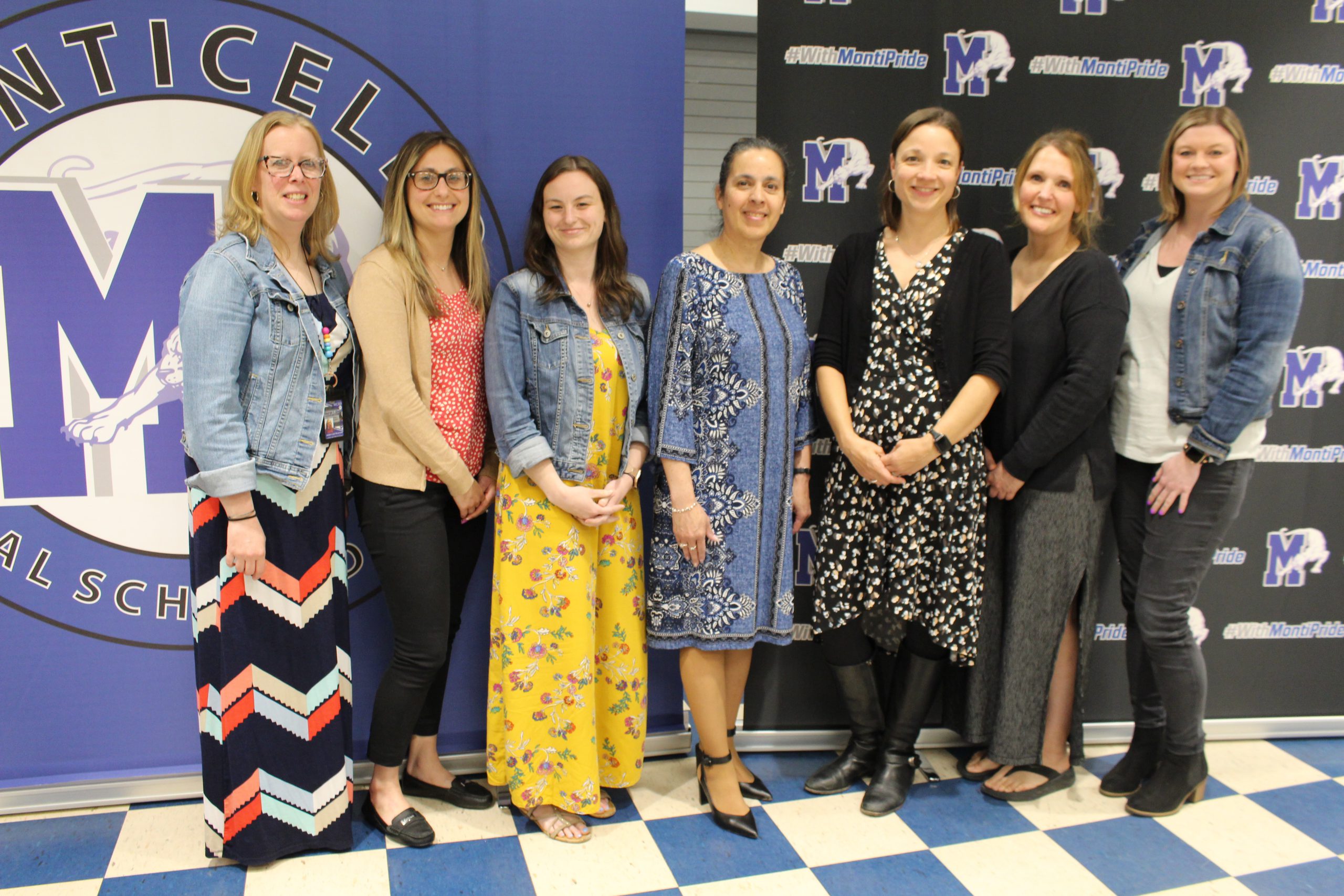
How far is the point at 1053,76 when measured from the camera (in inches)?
118

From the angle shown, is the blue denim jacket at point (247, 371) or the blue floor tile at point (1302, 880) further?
the blue floor tile at point (1302, 880)

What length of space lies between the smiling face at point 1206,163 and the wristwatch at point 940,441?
1.04m

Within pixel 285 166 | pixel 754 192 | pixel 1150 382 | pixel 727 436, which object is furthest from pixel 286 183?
pixel 1150 382

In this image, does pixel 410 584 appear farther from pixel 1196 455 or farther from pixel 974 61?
pixel 974 61

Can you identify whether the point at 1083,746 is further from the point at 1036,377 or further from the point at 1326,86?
the point at 1326,86

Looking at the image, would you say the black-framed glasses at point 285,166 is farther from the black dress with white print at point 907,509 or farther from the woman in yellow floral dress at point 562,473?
the black dress with white print at point 907,509

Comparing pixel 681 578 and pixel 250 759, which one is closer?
pixel 250 759

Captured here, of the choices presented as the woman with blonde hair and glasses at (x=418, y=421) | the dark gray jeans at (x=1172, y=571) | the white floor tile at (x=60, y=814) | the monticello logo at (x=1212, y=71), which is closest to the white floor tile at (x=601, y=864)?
the woman with blonde hair and glasses at (x=418, y=421)

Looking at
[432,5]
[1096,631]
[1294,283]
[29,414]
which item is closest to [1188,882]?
[1096,631]

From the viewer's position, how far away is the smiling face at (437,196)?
7.95ft

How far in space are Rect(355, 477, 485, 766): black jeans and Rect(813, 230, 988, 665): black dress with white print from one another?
43.7 inches

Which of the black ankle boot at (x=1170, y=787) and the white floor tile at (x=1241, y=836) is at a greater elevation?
the black ankle boot at (x=1170, y=787)

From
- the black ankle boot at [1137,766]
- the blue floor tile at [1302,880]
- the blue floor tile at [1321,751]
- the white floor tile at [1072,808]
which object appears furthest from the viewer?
the blue floor tile at [1321,751]

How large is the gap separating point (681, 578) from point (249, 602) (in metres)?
1.15
